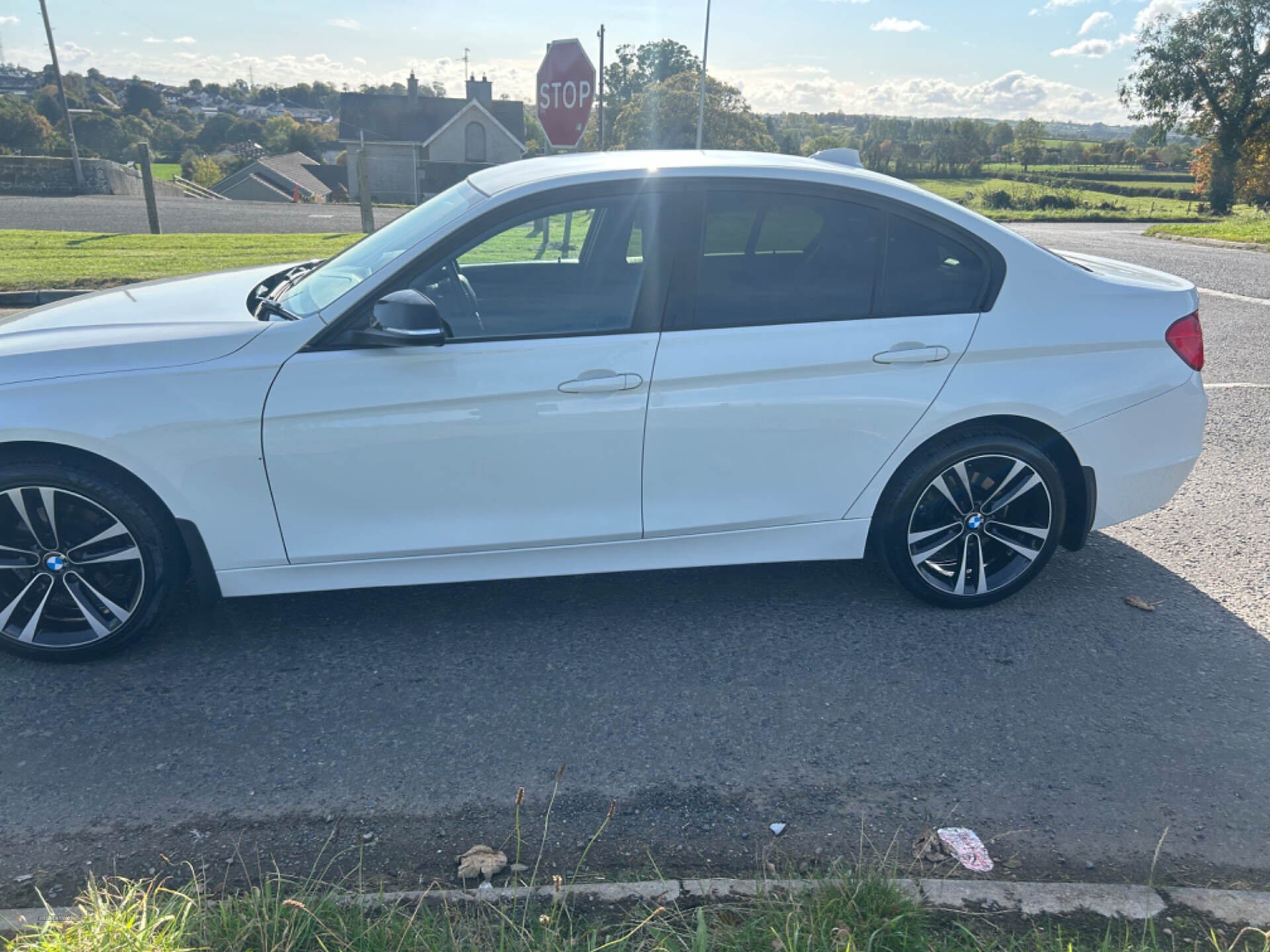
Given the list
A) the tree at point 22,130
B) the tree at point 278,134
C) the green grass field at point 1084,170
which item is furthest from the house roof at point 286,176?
the green grass field at point 1084,170

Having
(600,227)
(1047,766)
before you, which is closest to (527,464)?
(600,227)

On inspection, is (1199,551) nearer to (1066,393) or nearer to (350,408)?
(1066,393)

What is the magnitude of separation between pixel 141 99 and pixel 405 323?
14549 centimetres

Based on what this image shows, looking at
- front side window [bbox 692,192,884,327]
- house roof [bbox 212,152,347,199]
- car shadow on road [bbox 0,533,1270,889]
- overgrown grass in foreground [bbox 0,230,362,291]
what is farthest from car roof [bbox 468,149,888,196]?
house roof [bbox 212,152,347,199]

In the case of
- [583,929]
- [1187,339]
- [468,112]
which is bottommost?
[583,929]

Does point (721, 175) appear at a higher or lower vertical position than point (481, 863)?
higher

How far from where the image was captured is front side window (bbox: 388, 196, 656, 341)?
11.1 ft

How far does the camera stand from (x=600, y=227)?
3.54 metres

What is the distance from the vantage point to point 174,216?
2278cm

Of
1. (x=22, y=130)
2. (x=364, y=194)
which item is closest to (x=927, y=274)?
(x=364, y=194)

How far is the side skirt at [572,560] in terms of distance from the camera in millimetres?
3453

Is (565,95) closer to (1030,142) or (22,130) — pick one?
(22,130)

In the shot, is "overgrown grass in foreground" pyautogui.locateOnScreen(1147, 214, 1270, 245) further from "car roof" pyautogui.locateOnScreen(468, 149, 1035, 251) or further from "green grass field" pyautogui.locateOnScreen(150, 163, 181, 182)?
"green grass field" pyautogui.locateOnScreen(150, 163, 181, 182)

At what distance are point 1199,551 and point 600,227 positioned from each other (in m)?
3.30
